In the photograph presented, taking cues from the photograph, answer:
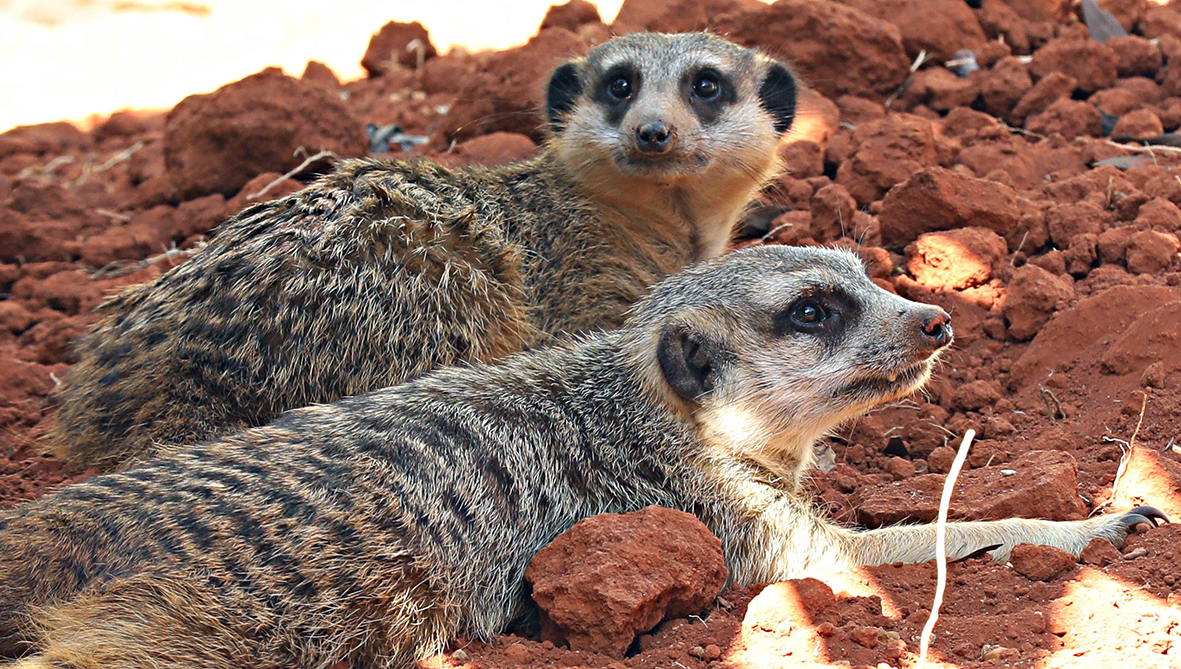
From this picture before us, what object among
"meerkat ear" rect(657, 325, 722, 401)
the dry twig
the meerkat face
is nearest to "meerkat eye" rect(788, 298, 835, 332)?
"meerkat ear" rect(657, 325, 722, 401)

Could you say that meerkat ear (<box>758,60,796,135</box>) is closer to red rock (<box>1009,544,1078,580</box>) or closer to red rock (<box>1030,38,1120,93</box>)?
red rock (<box>1030,38,1120,93</box>)

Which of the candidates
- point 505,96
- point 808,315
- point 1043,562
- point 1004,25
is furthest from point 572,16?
point 1043,562

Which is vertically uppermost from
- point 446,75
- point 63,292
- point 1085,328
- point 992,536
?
point 446,75

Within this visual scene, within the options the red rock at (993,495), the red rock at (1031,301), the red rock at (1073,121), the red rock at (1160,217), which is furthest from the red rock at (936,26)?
the red rock at (993,495)

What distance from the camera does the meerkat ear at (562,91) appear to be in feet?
19.1

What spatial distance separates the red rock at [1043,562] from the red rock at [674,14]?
4793 mm

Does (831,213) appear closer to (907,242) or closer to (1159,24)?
(907,242)

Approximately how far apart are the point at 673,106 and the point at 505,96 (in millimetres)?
1818

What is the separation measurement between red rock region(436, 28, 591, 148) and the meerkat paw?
12.8 ft

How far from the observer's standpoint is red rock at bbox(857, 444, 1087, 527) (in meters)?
3.90

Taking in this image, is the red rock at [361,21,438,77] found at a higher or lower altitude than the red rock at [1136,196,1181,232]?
higher

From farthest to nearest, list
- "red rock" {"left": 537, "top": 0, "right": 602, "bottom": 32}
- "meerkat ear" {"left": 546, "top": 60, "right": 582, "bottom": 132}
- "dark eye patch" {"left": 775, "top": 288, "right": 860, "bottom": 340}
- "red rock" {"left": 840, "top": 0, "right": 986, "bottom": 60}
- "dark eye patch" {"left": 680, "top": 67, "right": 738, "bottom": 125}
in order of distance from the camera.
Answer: "red rock" {"left": 537, "top": 0, "right": 602, "bottom": 32}
"red rock" {"left": 840, "top": 0, "right": 986, "bottom": 60}
"meerkat ear" {"left": 546, "top": 60, "right": 582, "bottom": 132}
"dark eye patch" {"left": 680, "top": 67, "right": 738, "bottom": 125}
"dark eye patch" {"left": 775, "top": 288, "right": 860, "bottom": 340}

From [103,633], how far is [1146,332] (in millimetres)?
3406

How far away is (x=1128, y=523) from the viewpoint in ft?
12.0
